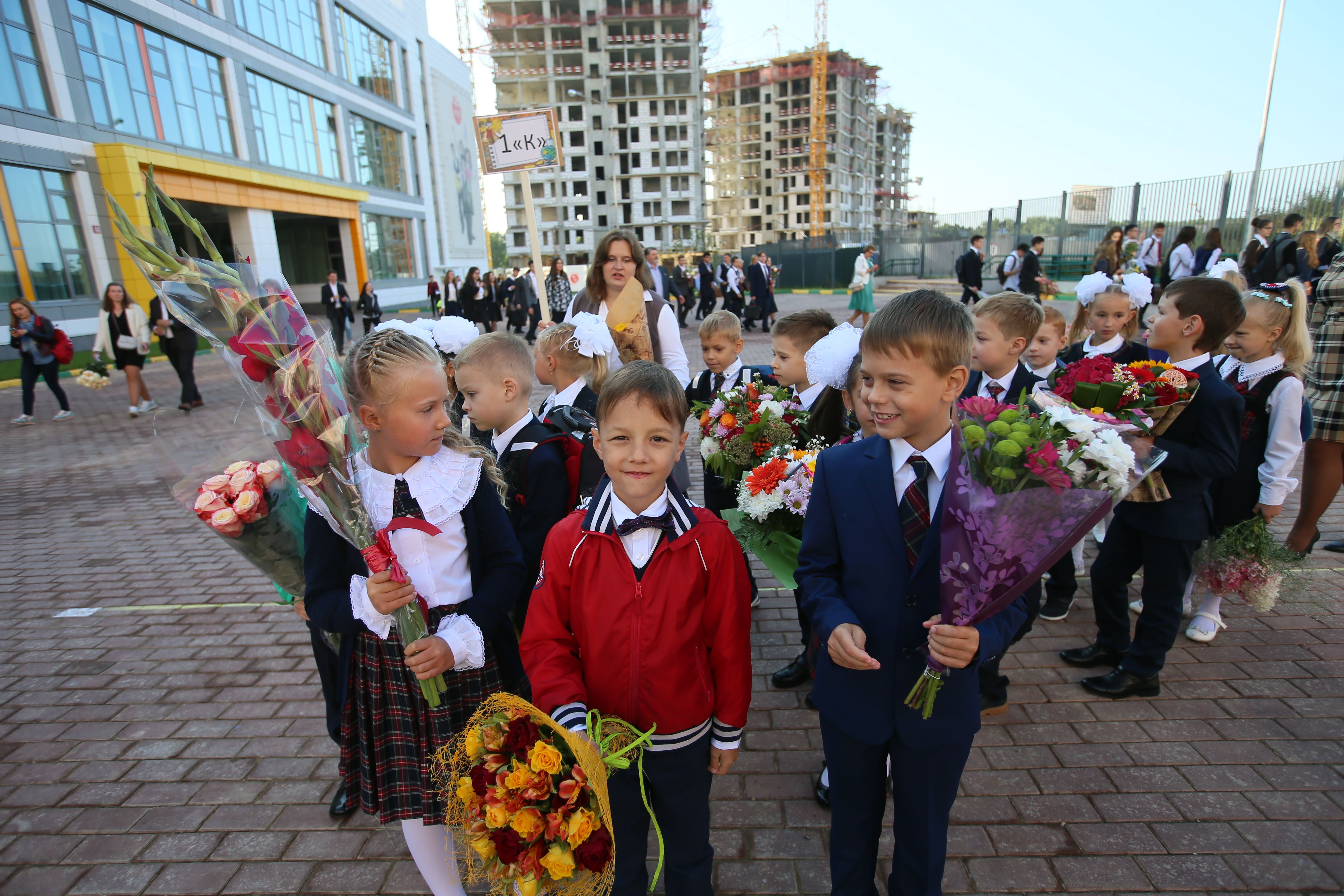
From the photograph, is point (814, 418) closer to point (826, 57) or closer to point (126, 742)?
point (126, 742)

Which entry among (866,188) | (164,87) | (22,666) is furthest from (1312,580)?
(866,188)

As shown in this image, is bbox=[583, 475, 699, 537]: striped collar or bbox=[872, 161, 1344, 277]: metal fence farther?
bbox=[872, 161, 1344, 277]: metal fence

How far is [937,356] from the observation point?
6.30ft

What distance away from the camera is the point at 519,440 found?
2697 mm

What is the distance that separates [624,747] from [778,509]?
1.14 metres

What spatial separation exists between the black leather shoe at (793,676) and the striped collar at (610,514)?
1.85 meters

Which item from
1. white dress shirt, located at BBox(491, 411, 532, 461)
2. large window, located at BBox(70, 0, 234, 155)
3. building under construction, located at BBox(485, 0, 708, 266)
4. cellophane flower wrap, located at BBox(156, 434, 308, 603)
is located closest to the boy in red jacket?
white dress shirt, located at BBox(491, 411, 532, 461)

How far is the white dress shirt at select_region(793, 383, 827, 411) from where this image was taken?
11.2ft

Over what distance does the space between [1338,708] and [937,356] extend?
3.02 m

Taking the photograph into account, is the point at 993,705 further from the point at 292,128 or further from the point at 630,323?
the point at 292,128

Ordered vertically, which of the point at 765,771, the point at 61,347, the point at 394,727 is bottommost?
the point at 765,771

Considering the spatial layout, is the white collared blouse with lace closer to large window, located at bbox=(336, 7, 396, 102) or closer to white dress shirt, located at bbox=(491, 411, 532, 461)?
white dress shirt, located at bbox=(491, 411, 532, 461)

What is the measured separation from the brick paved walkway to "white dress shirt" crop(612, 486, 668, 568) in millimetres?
1314

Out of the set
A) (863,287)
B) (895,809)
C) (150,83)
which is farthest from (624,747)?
(150,83)
